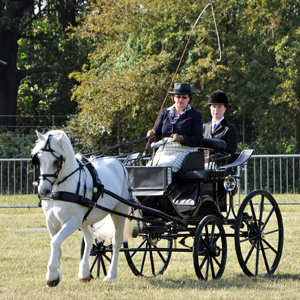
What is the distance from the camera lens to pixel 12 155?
19297mm

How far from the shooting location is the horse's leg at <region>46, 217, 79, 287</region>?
5.24 metres

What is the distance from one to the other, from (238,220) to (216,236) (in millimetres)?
287

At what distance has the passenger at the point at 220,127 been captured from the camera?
24.3 feet

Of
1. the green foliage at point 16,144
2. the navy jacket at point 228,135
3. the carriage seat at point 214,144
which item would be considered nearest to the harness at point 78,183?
the carriage seat at point 214,144

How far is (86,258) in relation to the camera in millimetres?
5891

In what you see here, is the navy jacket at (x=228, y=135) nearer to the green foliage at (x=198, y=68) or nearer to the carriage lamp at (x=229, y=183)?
the carriage lamp at (x=229, y=183)

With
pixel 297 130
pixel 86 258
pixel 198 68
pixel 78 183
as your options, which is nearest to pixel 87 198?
pixel 78 183

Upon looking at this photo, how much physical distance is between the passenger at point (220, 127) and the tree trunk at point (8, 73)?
18.3m

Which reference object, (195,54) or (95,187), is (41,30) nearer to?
(195,54)

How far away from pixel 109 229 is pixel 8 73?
1964 cm

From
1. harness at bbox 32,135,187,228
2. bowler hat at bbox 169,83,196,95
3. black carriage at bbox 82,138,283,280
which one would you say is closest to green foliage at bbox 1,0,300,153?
bowler hat at bbox 169,83,196,95

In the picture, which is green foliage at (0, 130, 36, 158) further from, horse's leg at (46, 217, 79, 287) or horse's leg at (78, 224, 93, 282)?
horse's leg at (46, 217, 79, 287)

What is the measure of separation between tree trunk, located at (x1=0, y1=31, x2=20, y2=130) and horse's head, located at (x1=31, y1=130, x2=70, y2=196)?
2008cm

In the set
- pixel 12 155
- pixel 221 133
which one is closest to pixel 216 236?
pixel 221 133
